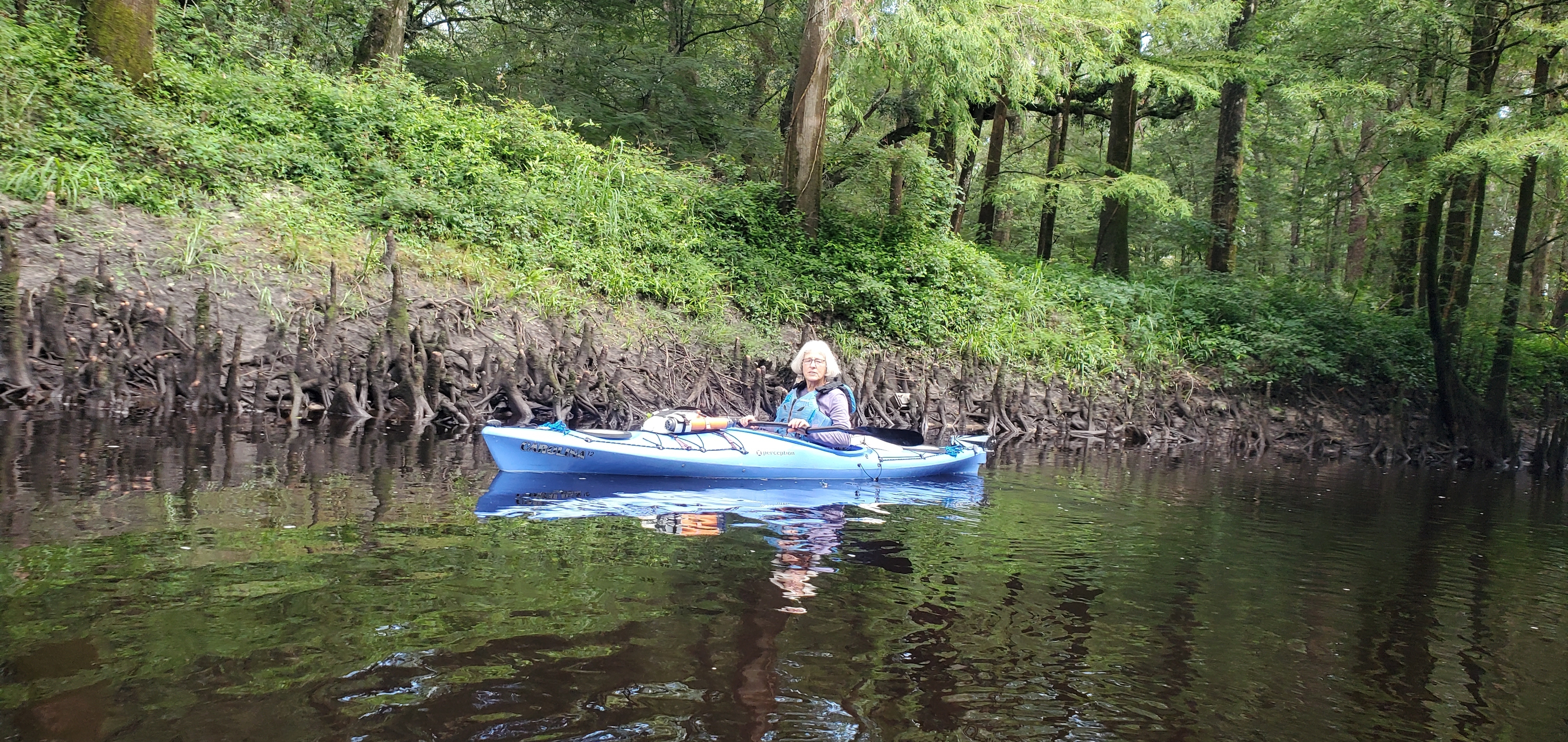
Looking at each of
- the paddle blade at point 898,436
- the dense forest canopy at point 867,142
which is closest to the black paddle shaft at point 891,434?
the paddle blade at point 898,436

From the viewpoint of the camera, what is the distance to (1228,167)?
18094mm

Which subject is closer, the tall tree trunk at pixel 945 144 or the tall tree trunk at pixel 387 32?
the tall tree trunk at pixel 387 32

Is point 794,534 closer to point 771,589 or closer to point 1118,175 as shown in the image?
point 771,589

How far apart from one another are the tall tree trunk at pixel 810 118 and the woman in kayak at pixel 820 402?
5853mm

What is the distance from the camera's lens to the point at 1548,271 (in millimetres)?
23656

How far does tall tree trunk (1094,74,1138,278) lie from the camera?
671 inches

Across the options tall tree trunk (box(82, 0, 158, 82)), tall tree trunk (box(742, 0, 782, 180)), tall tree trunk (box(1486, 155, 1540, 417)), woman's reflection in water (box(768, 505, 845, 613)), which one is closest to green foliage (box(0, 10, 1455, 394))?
tall tree trunk (box(82, 0, 158, 82))

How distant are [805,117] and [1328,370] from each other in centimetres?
994

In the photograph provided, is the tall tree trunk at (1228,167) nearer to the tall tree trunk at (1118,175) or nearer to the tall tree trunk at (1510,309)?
the tall tree trunk at (1118,175)

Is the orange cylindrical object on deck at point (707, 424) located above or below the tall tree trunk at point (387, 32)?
below

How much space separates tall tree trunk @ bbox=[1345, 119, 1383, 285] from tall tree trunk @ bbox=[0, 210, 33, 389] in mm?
16656

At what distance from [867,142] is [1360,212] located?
398 inches

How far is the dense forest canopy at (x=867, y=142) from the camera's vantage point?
38.3ft

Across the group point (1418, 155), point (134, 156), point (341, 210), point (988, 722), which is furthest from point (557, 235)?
point (1418, 155)
